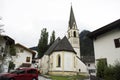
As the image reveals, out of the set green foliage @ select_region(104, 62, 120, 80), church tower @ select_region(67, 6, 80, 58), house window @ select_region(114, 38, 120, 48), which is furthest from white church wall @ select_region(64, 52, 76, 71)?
green foliage @ select_region(104, 62, 120, 80)

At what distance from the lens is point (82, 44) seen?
265ft

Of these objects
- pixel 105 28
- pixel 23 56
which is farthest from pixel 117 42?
pixel 23 56

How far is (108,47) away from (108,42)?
49 cm

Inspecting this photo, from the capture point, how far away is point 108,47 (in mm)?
16031

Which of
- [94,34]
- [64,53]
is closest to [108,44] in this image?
[94,34]

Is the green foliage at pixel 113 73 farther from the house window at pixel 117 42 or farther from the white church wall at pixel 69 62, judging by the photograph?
the white church wall at pixel 69 62

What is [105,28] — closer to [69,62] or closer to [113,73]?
[113,73]

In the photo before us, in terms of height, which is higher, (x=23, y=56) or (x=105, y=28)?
(x=105, y=28)

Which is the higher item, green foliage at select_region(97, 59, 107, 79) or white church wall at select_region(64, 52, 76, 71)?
white church wall at select_region(64, 52, 76, 71)

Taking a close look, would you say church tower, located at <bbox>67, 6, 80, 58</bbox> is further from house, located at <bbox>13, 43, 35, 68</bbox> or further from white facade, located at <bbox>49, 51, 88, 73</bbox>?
house, located at <bbox>13, 43, 35, 68</bbox>

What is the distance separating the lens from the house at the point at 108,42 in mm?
14891

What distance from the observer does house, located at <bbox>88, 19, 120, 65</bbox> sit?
1489 centimetres

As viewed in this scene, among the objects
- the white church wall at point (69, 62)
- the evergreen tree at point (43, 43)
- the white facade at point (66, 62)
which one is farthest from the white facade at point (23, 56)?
the evergreen tree at point (43, 43)

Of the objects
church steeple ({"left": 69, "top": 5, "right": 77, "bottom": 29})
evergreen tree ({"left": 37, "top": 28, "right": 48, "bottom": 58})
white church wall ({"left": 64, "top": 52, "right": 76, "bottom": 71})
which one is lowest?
white church wall ({"left": 64, "top": 52, "right": 76, "bottom": 71})
